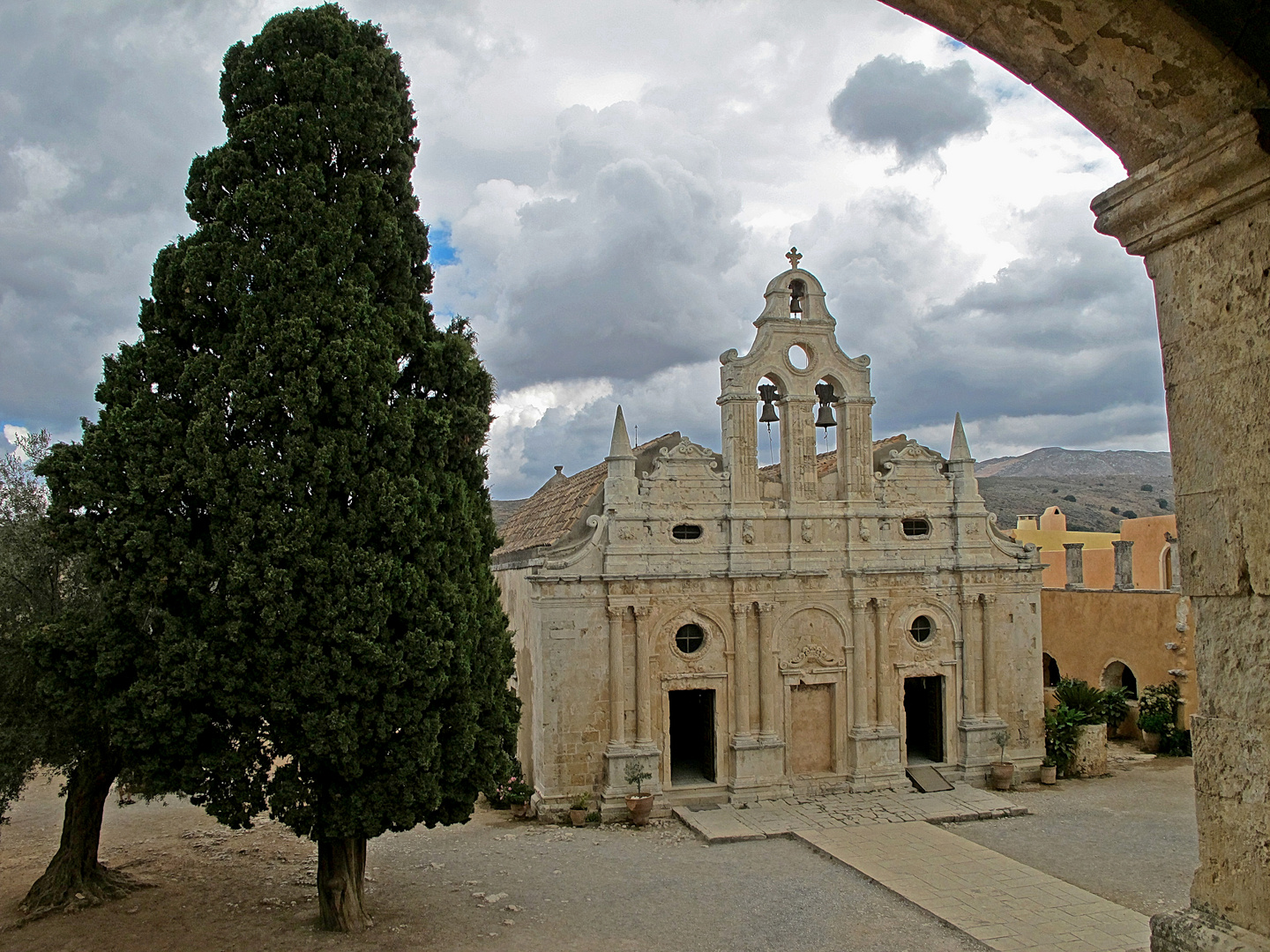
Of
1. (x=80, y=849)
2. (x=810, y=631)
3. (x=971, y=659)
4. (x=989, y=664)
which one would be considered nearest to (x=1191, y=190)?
(x=80, y=849)

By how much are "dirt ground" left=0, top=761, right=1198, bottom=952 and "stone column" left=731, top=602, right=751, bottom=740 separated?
252 centimetres

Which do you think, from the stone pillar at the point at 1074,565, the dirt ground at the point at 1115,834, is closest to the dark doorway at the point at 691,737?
the dirt ground at the point at 1115,834

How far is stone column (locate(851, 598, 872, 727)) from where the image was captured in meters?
18.6

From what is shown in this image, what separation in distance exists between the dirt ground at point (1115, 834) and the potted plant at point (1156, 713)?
4.12 ft

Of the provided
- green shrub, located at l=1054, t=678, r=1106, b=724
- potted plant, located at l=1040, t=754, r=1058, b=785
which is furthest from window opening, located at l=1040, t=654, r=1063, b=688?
potted plant, located at l=1040, t=754, r=1058, b=785

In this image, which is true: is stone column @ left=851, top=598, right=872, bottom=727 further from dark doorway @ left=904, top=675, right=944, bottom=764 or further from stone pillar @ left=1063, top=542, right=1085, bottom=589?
stone pillar @ left=1063, top=542, right=1085, bottom=589

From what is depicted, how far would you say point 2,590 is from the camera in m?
11.3

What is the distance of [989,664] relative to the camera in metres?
19.5

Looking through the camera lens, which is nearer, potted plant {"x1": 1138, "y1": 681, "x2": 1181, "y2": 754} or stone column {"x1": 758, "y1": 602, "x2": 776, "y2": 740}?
stone column {"x1": 758, "y1": 602, "x2": 776, "y2": 740}

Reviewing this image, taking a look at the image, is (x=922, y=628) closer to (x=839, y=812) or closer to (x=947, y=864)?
(x=839, y=812)

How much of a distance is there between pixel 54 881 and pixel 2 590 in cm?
377

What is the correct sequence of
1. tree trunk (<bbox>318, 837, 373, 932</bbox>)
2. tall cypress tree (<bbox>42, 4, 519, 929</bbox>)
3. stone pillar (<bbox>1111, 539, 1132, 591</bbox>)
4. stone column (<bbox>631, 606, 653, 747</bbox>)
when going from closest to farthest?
tall cypress tree (<bbox>42, 4, 519, 929</bbox>), tree trunk (<bbox>318, 837, 373, 932</bbox>), stone column (<bbox>631, 606, 653, 747</bbox>), stone pillar (<bbox>1111, 539, 1132, 591</bbox>)

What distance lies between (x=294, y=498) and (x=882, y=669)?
1296cm

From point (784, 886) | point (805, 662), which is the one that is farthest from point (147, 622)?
point (805, 662)
